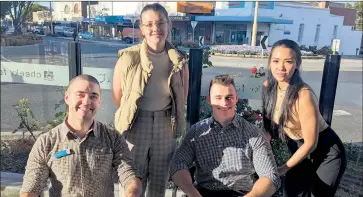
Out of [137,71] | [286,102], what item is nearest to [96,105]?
[137,71]

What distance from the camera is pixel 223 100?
7.11 feet

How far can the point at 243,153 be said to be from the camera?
2.22m

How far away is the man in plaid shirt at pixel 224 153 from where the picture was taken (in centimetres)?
217

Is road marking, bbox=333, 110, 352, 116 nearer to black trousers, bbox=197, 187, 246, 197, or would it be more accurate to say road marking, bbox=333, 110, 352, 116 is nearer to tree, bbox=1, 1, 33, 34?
black trousers, bbox=197, 187, 246, 197

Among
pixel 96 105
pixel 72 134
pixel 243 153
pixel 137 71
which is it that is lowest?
pixel 243 153

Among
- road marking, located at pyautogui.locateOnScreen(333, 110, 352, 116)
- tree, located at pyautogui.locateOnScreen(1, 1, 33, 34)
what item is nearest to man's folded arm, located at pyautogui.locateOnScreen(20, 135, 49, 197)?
tree, located at pyautogui.locateOnScreen(1, 1, 33, 34)

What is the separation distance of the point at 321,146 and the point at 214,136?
0.79 metres

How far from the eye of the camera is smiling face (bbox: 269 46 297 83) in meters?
2.22

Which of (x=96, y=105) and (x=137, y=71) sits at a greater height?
(x=137, y=71)

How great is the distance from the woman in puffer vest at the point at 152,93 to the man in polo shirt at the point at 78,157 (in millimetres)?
432

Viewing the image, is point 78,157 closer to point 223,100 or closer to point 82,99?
point 82,99

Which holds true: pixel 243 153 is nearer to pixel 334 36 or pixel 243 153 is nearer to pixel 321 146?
pixel 321 146

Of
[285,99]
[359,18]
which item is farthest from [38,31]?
[359,18]

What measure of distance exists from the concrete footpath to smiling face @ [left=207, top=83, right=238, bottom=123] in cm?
146
